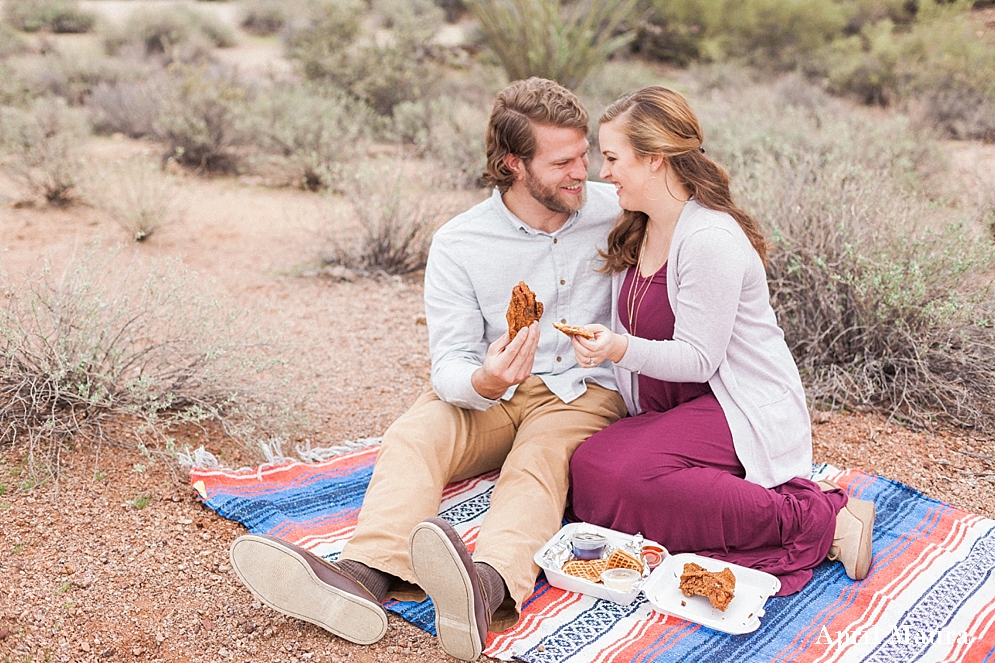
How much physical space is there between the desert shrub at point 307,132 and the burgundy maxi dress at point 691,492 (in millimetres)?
5246

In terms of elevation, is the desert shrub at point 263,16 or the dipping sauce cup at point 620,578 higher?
the dipping sauce cup at point 620,578

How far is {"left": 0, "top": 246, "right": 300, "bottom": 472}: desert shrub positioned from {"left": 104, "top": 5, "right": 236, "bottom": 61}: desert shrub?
36.5 feet

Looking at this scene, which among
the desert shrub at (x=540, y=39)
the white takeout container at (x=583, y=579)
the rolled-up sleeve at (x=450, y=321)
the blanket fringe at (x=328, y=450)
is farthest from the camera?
the desert shrub at (x=540, y=39)

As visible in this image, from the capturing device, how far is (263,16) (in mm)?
17609

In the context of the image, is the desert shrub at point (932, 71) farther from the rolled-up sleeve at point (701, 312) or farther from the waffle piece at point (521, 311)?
the waffle piece at point (521, 311)

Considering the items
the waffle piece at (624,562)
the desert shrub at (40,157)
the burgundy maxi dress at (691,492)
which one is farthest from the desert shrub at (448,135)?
the waffle piece at (624,562)

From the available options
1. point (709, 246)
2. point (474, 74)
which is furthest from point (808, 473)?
point (474, 74)

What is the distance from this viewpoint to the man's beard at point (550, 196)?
10.2 feet

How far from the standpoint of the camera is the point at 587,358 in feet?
8.84

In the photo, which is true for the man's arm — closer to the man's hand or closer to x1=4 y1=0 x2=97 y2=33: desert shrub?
the man's hand

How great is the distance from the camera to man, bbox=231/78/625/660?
2.62 m

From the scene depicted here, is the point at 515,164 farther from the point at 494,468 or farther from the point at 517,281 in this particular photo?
the point at 494,468

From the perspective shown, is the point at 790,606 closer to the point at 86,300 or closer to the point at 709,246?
the point at 709,246

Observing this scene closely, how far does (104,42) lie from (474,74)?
6.98m
